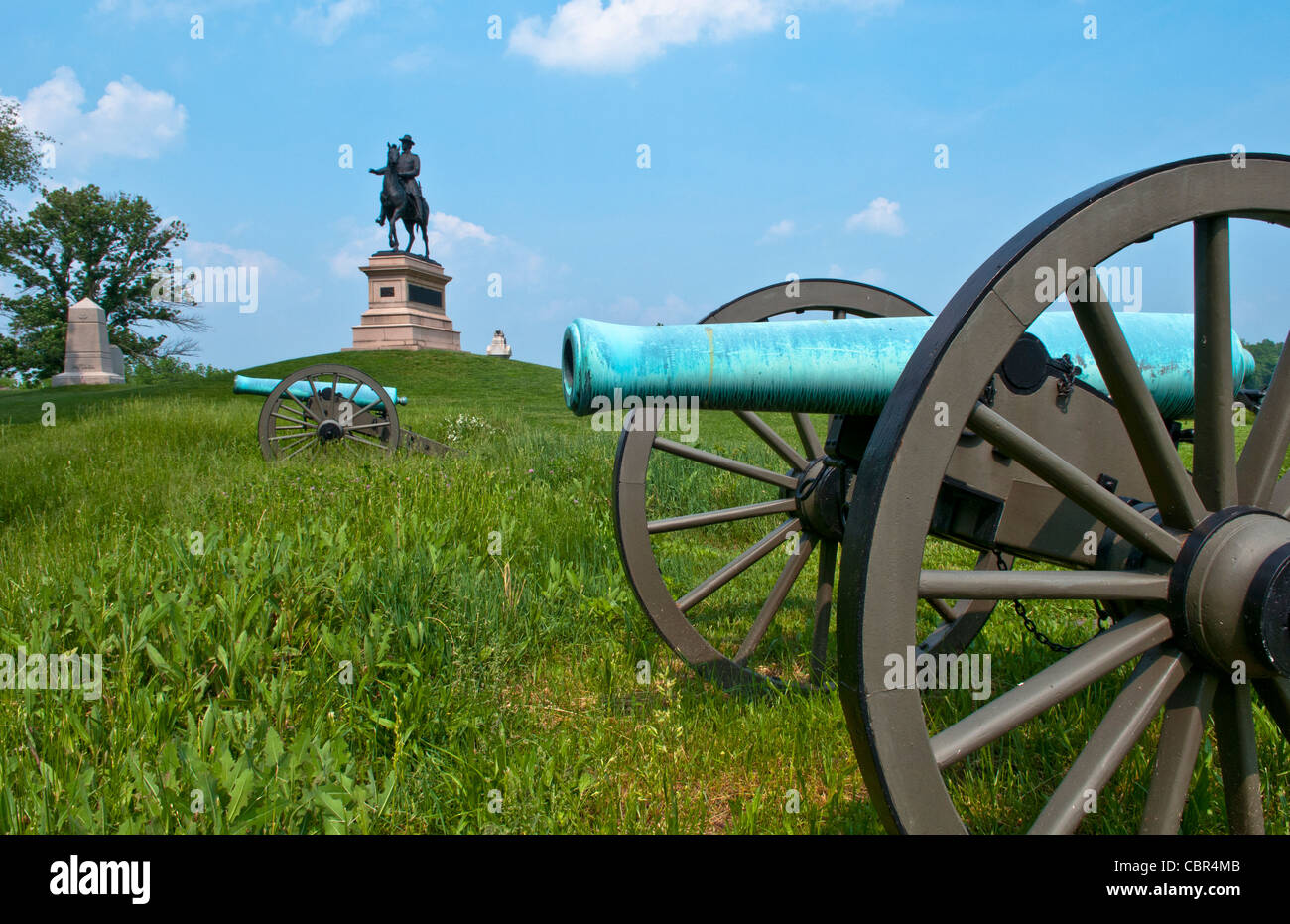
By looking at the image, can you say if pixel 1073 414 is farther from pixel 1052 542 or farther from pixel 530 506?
pixel 530 506

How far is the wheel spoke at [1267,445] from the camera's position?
175 cm

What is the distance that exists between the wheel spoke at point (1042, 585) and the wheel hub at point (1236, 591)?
0.17ft

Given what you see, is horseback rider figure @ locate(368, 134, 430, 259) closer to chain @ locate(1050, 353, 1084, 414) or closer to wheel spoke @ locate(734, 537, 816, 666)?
wheel spoke @ locate(734, 537, 816, 666)

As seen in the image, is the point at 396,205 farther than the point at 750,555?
Yes

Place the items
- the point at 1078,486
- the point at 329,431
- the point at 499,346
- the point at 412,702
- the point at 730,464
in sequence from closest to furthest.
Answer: the point at 1078,486 < the point at 412,702 < the point at 730,464 < the point at 329,431 < the point at 499,346

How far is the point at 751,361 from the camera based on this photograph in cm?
205

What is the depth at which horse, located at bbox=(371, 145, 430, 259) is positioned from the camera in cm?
2622

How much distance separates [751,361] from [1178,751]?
3.88 feet

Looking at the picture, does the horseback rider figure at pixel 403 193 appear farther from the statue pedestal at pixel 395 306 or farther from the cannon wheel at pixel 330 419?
the cannon wheel at pixel 330 419

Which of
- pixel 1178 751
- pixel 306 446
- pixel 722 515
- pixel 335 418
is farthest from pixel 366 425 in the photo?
pixel 1178 751

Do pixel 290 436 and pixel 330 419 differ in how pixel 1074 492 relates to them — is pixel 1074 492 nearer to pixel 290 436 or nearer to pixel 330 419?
pixel 330 419

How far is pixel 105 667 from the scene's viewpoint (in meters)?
2.75

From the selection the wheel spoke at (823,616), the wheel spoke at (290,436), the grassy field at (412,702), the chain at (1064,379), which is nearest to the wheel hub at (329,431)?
the wheel spoke at (290,436)
